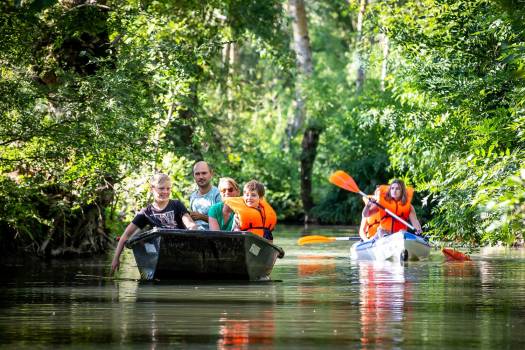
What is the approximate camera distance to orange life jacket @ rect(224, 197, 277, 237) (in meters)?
17.5

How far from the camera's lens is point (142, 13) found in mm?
22016

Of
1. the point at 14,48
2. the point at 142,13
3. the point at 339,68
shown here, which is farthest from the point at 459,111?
the point at 339,68

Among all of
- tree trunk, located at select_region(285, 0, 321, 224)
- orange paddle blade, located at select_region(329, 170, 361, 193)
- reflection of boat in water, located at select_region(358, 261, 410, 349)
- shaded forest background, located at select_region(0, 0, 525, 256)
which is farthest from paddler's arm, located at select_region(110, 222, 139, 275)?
tree trunk, located at select_region(285, 0, 321, 224)

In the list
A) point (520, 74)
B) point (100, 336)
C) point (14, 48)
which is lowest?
point (100, 336)

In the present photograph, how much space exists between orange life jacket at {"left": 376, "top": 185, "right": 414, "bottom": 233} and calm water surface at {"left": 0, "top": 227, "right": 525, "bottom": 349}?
12.3 ft

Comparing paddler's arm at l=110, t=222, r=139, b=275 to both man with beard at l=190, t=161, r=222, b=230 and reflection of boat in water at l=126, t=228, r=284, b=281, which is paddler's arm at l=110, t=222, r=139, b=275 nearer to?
reflection of boat in water at l=126, t=228, r=284, b=281

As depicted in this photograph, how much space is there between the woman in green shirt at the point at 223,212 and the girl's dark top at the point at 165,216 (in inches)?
19.7

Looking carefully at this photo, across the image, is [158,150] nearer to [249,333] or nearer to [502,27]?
[502,27]

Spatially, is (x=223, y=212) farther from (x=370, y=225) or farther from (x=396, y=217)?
(x=370, y=225)

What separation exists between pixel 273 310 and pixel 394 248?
10632 millimetres

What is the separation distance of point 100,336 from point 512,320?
377cm

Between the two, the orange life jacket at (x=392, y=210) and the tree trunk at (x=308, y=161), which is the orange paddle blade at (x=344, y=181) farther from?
the tree trunk at (x=308, y=161)

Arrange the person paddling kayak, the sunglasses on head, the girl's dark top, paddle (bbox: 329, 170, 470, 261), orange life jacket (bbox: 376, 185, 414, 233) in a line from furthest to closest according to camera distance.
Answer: orange life jacket (bbox: 376, 185, 414, 233)
the person paddling kayak
paddle (bbox: 329, 170, 470, 261)
the sunglasses on head
the girl's dark top

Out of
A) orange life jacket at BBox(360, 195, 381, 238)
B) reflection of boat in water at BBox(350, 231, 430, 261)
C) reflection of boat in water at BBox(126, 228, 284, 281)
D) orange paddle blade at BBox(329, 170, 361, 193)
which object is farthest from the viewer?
orange paddle blade at BBox(329, 170, 361, 193)
